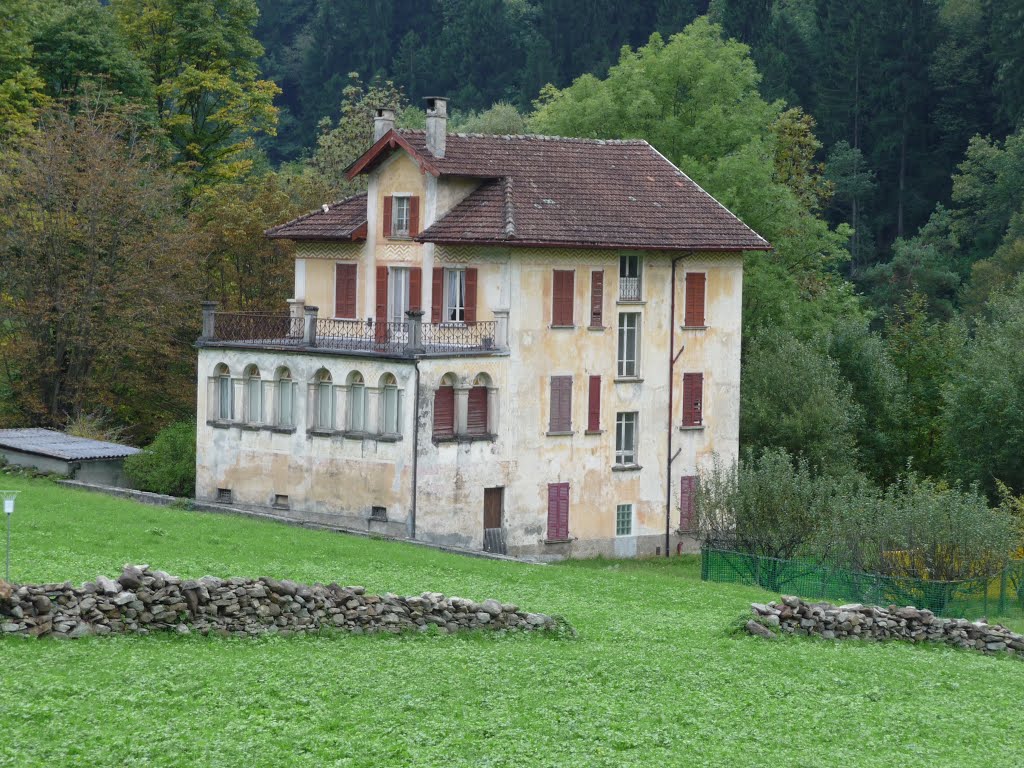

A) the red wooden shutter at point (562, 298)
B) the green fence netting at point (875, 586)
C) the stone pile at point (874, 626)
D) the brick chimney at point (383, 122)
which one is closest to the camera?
the stone pile at point (874, 626)

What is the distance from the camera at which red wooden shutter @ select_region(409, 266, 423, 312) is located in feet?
185

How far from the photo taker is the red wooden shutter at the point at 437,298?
55.3m

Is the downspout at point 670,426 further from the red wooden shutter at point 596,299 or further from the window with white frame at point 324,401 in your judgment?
the window with white frame at point 324,401

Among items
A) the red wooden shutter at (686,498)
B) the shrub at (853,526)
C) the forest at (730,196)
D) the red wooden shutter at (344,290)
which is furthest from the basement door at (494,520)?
the forest at (730,196)

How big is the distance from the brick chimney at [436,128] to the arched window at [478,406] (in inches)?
278

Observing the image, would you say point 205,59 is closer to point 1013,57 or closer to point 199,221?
point 199,221

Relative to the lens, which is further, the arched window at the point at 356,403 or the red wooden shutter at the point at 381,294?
the red wooden shutter at the point at 381,294

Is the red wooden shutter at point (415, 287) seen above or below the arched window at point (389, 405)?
above

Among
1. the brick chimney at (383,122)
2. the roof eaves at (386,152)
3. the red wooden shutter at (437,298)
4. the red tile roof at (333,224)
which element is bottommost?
the red wooden shutter at (437,298)

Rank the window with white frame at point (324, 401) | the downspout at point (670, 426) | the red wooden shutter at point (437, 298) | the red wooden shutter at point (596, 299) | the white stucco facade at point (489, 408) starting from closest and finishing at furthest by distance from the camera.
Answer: the white stucco facade at point (489, 408)
the window with white frame at point (324, 401)
the red wooden shutter at point (437, 298)
the red wooden shutter at point (596, 299)
the downspout at point (670, 426)

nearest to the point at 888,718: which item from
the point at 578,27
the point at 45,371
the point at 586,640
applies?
the point at 586,640

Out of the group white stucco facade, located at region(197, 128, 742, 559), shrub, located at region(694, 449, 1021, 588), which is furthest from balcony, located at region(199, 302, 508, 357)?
shrub, located at region(694, 449, 1021, 588)

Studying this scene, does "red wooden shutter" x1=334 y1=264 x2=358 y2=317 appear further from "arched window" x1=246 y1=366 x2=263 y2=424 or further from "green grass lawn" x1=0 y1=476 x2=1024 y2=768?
"green grass lawn" x1=0 y1=476 x2=1024 y2=768

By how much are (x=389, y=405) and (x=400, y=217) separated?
276 inches
